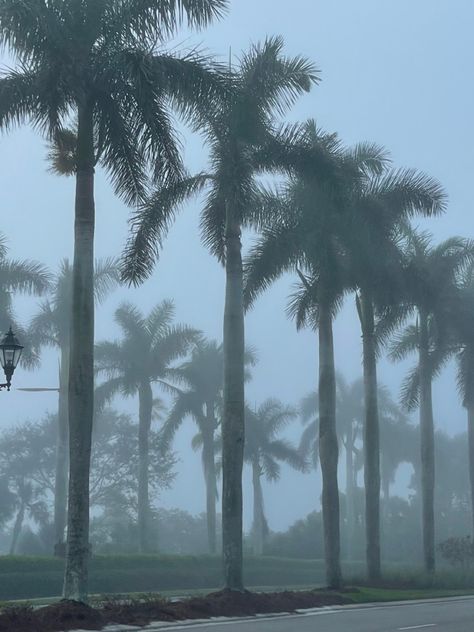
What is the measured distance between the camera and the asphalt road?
19.8 meters

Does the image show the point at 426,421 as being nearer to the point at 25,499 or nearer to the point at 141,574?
the point at 141,574

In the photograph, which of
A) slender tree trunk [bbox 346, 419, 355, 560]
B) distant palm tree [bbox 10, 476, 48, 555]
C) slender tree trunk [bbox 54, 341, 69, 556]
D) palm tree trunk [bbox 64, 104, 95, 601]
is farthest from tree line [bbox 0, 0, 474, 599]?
distant palm tree [bbox 10, 476, 48, 555]

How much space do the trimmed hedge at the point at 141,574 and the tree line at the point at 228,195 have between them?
1110cm

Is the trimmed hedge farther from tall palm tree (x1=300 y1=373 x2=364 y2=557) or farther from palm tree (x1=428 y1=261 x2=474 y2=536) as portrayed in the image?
tall palm tree (x1=300 y1=373 x2=364 y2=557)

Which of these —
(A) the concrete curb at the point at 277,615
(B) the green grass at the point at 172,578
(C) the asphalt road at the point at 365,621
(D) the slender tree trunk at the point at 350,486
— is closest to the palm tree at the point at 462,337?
(B) the green grass at the point at 172,578

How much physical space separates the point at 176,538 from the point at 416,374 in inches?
2219

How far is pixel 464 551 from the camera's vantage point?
4788 cm

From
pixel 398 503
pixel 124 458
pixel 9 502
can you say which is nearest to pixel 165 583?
pixel 124 458

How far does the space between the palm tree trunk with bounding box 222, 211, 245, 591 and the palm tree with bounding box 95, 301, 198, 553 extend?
31.9 metres

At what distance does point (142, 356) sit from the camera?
201 ft

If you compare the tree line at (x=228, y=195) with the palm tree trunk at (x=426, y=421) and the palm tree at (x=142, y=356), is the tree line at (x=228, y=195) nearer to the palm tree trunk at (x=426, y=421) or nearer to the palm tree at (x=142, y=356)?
the palm tree trunk at (x=426, y=421)

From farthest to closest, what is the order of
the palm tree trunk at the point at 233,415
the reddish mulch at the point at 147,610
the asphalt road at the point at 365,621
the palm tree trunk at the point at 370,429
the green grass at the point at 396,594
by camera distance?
the palm tree trunk at the point at 370,429 < the green grass at the point at 396,594 < the palm tree trunk at the point at 233,415 < the asphalt road at the point at 365,621 < the reddish mulch at the point at 147,610

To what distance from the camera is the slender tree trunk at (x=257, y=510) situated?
71700 mm

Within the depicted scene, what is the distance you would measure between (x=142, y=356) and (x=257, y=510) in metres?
17.4
